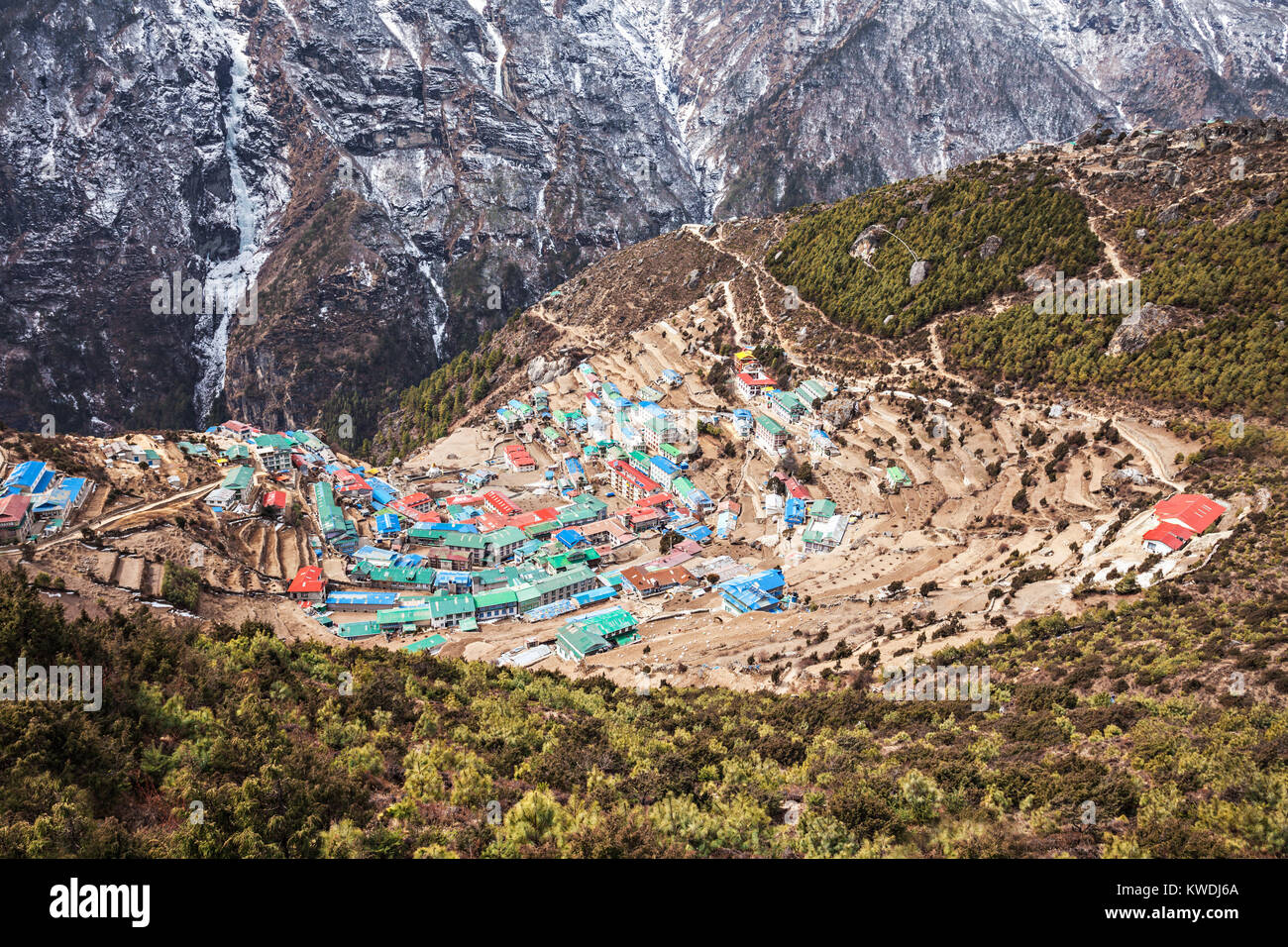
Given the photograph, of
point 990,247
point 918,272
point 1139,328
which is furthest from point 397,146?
point 1139,328

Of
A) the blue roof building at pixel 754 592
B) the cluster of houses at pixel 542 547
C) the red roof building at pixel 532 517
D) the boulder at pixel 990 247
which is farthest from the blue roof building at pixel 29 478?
the boulder at pixel 990 247

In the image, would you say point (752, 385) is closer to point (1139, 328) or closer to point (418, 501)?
point (1139, 328)

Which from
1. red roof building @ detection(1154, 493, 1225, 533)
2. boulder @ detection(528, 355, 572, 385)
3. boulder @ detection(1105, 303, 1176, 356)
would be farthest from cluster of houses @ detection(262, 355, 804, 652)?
boulder @ detection(1105, 303, 1176, 356)

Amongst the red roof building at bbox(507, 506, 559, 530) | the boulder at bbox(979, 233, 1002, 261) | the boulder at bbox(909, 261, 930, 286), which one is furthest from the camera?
the boulder at bbox(909, 261, 930, 286)

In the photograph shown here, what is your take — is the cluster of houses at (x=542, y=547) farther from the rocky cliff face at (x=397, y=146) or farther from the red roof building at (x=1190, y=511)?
the rocky cliff face at (x=397, y=146)

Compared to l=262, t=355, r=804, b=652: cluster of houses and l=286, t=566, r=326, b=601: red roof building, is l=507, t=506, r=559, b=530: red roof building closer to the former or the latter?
l=262, t=355, r=804, b=652: cluster of houses

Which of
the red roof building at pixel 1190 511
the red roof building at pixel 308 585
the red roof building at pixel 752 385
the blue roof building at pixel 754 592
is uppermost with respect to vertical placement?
the red roof building at pixel 752 385
